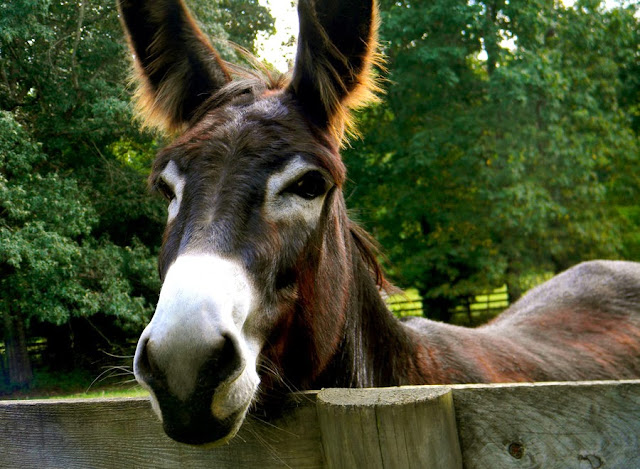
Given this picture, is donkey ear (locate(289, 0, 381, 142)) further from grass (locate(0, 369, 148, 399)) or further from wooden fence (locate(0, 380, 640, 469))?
grass (locate(0, 369, 148, 399))

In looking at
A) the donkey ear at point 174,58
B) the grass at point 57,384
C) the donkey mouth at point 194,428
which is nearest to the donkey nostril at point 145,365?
the donkey mouth at point 194,428

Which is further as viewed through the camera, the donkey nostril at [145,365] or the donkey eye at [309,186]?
the donkey eye at [309,186]

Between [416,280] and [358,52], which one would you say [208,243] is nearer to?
[358,52]

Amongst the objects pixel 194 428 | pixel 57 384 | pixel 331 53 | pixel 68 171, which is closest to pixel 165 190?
pixel 331 53

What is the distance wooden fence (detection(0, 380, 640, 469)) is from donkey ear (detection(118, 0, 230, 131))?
151 centimetres

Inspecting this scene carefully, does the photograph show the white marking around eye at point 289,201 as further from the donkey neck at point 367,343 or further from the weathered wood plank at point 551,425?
the weathered wood plank at point 551,425

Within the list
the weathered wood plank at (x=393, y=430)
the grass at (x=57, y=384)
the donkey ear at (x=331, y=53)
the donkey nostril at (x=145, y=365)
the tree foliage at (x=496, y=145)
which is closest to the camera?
the weathered wood plank at (x=393, y=430)

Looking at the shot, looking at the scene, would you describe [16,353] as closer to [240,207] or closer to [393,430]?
[240,207]

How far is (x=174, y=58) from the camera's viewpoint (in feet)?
8.29

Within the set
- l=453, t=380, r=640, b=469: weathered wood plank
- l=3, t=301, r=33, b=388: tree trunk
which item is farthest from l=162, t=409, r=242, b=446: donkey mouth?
l=3, t=301, r=33, b=388: tree trunk

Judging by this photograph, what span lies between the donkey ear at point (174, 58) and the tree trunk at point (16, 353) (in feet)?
24.2

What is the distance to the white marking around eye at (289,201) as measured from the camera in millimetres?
1815

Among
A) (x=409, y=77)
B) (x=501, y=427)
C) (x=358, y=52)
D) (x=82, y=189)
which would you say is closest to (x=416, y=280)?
(x=409, y=77)

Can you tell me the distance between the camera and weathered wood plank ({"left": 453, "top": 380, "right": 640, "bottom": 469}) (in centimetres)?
100
